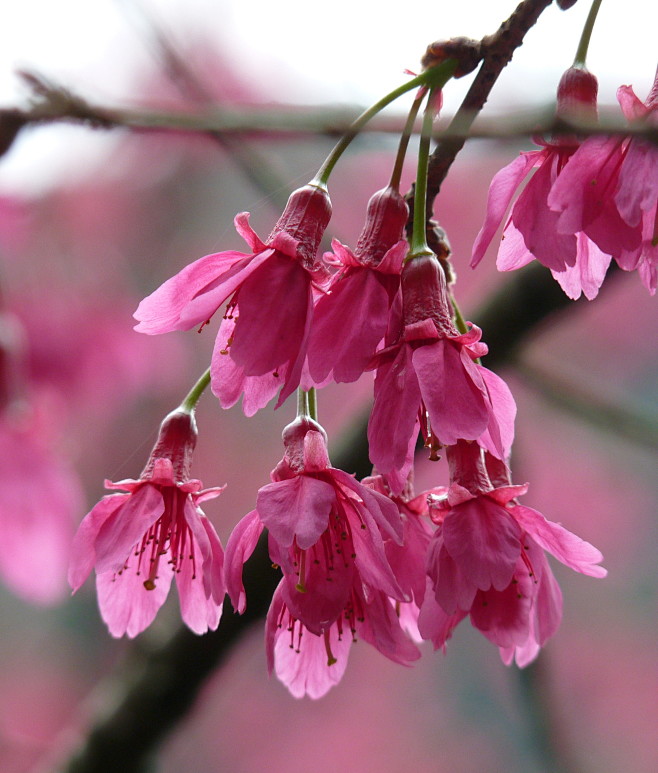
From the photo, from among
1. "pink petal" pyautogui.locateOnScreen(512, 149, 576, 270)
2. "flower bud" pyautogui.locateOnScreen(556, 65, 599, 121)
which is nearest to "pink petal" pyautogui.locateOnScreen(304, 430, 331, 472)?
"pink petal" pyautogui.locateOnScreen(512, 149, 576, 270)

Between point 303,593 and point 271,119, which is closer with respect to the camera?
point 271,119

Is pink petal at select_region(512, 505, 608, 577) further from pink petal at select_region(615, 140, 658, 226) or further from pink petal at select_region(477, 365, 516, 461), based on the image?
pink petal at select_region(615, 140, 658, 226)

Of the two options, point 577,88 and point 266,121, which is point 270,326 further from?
point 577,88

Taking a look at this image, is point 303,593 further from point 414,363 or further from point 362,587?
point 414,363

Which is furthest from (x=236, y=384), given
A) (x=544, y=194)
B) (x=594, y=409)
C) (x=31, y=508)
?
(x=31, y=508)

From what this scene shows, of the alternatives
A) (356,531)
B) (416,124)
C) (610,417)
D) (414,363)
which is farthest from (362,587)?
(610,417)

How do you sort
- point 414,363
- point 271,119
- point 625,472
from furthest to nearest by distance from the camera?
point 625,472
point 414,363
point 271,119

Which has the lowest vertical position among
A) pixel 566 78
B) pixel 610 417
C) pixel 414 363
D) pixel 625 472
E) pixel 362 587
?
pixel 625 472
